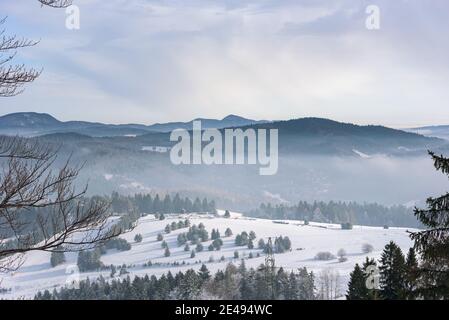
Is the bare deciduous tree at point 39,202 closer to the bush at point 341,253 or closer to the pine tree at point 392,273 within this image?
the pine tree at point 392,273

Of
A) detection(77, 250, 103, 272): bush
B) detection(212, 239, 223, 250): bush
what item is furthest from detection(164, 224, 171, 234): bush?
detection(77, 250, 103, 272): bush

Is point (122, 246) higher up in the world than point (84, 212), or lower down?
lower down

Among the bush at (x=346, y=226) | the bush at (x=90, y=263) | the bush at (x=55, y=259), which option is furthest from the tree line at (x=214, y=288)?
the bush at (x=346, y=226)

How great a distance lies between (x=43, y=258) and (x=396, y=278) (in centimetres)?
10318

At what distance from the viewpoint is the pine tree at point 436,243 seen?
7031 millimetres

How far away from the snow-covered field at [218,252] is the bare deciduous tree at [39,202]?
237 ft

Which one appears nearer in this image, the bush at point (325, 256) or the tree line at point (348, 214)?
the bush at point (325, 256)

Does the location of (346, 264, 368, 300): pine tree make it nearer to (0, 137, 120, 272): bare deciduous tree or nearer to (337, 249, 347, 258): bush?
(0, 137, 120, 272): bare deciduous tree

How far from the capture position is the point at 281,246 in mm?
106250

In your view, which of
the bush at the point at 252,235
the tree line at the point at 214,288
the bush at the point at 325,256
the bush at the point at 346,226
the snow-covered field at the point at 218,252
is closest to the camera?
the tree line at the point at 214,288
